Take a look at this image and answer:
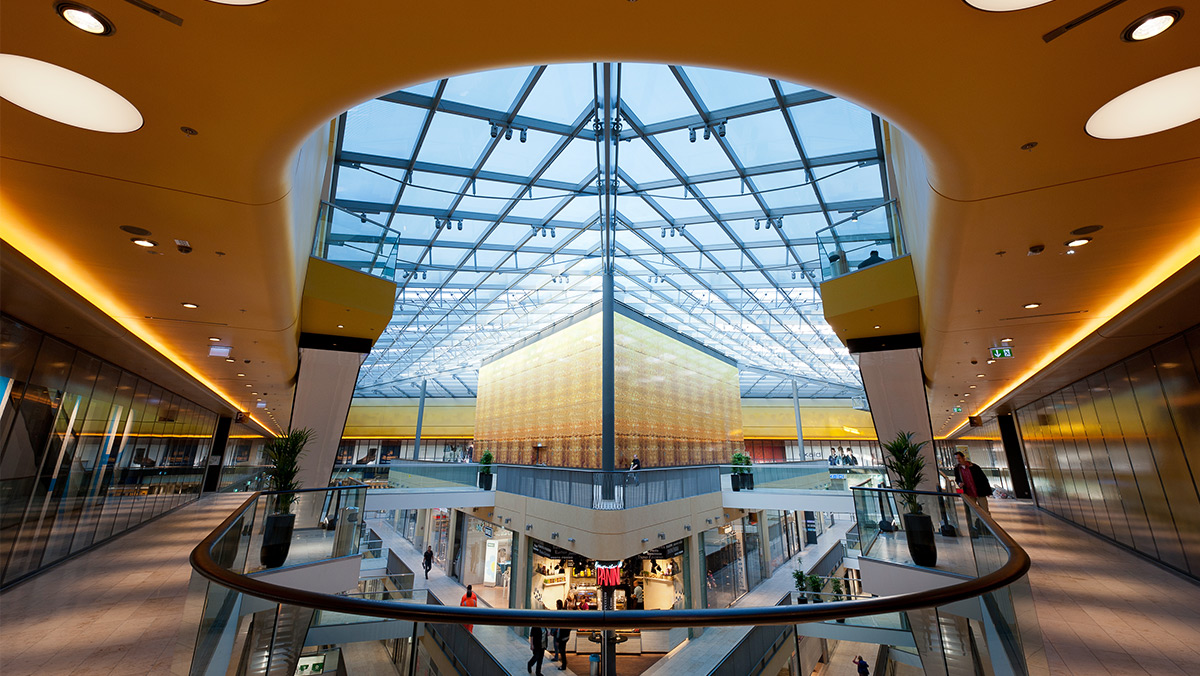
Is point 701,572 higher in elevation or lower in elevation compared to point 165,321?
lower

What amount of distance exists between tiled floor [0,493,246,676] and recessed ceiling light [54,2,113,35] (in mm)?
5172

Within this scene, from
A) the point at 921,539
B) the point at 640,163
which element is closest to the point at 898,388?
the point at 921,539

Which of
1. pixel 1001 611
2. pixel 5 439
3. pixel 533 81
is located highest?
pixel 533 81

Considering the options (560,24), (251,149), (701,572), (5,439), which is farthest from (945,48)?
(701,572)

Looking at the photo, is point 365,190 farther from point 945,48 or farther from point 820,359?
point 820,359

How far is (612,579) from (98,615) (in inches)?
451

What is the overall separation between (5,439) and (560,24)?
9.54 meters

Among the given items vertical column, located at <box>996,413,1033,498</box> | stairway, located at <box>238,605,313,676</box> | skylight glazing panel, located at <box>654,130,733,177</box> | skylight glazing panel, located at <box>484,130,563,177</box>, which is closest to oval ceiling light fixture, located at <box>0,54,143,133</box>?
stairway, located at <box>238,605,313,676</box>

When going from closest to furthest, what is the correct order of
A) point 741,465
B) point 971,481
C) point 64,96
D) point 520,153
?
1. point 64,96
2. point 971,481
3. point 520,153
4. point 741,465

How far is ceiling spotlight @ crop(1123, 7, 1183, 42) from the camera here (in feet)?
8.51

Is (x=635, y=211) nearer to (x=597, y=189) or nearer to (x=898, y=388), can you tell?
(x=597, y=189)

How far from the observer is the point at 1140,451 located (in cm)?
953

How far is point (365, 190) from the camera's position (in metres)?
10.9

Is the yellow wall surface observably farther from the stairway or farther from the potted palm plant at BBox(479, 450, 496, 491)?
the stairway
